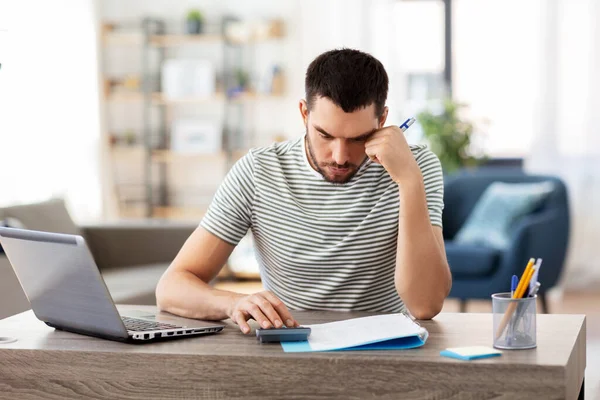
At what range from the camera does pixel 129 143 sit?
6523mm

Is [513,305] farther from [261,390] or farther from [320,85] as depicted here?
[320,85]

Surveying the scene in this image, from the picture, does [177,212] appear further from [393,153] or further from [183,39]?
[393,153]

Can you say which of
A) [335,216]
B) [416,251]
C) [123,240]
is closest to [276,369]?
[416,251]

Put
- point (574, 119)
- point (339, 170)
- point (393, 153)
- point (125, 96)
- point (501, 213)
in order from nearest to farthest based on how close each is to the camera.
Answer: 1. point (393, 153)
2. point (339, 170)
3. point (501, 213)
4. point (574, 119)
5. point (125, 96)

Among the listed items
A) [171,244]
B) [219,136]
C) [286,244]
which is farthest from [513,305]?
[219,136]

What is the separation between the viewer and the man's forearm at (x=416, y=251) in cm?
186

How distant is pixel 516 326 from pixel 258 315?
17.1 inches

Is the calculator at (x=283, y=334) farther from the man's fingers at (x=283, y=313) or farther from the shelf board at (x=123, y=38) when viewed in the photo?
the shelf board at (x=123, y=38)

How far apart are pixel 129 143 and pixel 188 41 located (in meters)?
0.81

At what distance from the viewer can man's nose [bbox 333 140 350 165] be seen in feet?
6.13

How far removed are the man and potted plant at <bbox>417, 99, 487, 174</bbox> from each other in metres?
3.31

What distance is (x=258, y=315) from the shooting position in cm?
162

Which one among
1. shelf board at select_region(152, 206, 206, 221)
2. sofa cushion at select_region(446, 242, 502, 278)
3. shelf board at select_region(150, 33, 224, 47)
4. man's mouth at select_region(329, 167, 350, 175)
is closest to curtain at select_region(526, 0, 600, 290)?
sofa cushion at select_region(446, 242, 502, 278)

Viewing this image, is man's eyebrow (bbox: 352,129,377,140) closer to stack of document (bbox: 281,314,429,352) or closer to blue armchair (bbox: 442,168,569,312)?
stack of document (bbox: 281,314,429,352)
